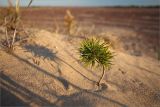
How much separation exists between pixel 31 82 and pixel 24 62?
3.23 feet

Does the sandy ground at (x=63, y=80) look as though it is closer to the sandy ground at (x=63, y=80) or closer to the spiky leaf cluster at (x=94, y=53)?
the sandy ground at (x=63, y=80)

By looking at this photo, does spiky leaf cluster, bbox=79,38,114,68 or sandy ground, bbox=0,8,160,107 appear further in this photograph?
spiky leaf cluster, bbox=79,38,114,68

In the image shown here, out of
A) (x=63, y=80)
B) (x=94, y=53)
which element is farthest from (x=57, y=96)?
(x=94, y=53)

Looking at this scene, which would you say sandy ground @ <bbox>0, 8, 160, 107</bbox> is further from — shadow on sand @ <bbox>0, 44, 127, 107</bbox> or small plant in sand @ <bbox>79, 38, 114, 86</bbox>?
small plant in sand @ <bbox>79, 38, 114, 86</bbox>

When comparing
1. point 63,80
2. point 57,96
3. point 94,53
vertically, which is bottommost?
point 57,96

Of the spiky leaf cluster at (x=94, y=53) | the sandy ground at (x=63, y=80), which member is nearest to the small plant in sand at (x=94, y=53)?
the spiky leaf cluster at (x=94, y=53)

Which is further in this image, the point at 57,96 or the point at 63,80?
the point at 63,80

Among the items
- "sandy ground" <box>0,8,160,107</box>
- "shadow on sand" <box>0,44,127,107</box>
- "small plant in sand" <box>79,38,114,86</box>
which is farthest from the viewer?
"small plant in sand" <box>79,38,114,86</box>

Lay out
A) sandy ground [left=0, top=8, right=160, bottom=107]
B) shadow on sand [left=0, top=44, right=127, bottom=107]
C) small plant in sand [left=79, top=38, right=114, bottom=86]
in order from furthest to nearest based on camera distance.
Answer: small plant in sand [left=79, top=38, right=114, bottom=86] → sandy ground [left=0, top=8, right=160, bottom=107] → shadow on sand [left=0, top=44, right=127, bottom=107]

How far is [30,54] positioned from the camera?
879cm

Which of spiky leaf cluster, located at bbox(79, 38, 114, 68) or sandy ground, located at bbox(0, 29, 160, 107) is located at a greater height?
spiky leaf cluster, located at bbox(79, 38, 114, 68)

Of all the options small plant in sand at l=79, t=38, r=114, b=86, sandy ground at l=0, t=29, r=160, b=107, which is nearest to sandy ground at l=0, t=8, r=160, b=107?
sandy ground at l=0, t=29, r=160, b=107

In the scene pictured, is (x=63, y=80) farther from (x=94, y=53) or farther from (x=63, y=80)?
(x=94, y=53)

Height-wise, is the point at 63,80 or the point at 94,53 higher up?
the point at 94,53
